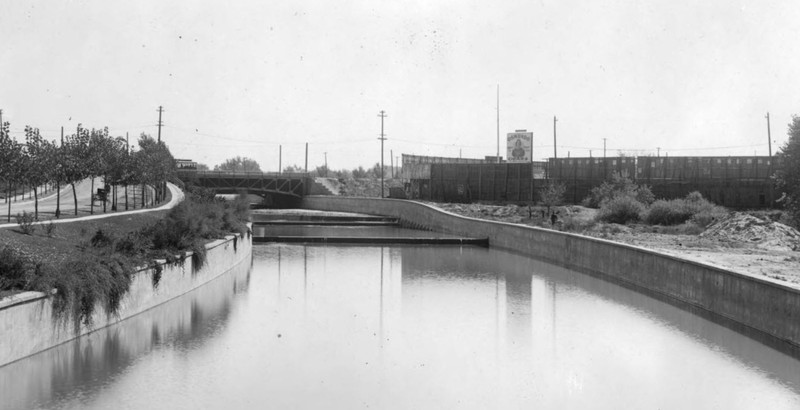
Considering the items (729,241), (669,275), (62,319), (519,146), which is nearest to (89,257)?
(62,319)

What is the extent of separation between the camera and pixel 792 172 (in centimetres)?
3694

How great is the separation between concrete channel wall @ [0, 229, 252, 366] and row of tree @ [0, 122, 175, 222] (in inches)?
234

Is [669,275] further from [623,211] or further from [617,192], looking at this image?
[617,192]

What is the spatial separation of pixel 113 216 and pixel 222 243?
7.06m

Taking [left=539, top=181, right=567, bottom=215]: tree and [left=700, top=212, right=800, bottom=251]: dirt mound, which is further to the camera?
[left=539, top=181, right=567, bottom=215]: tree

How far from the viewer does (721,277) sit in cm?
2059

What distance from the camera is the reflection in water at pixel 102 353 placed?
1307 cm

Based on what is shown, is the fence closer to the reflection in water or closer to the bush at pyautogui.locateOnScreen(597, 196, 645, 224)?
the bush at pyautogui.locateOnScreen(597, 196, 645, 224)

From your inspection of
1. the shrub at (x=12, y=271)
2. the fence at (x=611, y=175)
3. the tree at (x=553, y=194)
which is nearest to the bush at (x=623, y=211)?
the tree at (x=553, y=194)

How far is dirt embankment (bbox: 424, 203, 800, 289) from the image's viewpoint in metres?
25.5

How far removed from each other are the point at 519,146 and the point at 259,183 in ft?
121

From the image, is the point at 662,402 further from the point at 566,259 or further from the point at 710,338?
the point at 566,259

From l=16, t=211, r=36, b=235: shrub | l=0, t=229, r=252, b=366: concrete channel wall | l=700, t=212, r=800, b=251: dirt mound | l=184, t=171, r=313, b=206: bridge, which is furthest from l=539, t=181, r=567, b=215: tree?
l=184, t=171, r=313, b=206: bridge

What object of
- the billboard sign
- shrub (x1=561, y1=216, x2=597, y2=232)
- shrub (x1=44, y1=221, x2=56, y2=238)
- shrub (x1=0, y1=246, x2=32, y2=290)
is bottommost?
shrub (x1=561, y1=216, x2=597, y2=232)
